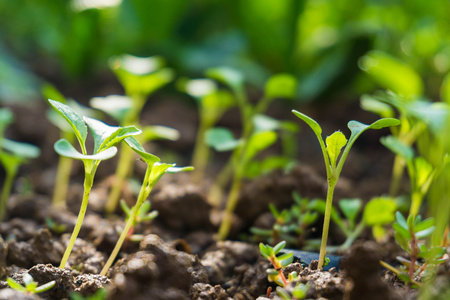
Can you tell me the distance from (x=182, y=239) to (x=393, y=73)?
910 mm

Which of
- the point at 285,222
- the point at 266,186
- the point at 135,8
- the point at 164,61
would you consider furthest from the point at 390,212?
the point at 135,8

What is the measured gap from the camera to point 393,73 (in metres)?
1.47

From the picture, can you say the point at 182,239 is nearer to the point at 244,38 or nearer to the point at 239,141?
the point at 239,141

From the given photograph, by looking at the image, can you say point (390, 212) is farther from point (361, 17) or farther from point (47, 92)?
point (361, 17)

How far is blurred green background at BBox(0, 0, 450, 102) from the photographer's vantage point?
6.63ft

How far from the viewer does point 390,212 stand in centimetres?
104

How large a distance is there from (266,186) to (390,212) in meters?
0.36

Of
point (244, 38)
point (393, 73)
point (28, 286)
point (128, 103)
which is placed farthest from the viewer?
point (244, 38)

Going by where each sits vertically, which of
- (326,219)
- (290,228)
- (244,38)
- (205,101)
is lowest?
(290,228)

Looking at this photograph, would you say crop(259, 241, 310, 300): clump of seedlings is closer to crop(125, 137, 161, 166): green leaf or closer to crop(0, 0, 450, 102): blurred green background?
crop(125, 137, 161, 166): green leaf

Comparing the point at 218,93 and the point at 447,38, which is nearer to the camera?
the point at 218,93

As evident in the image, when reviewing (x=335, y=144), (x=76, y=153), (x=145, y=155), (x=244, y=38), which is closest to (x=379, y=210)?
(x=335, y=144)

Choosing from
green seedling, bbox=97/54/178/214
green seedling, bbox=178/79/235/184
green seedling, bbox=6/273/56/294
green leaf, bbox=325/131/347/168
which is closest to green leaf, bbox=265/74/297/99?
green seedling, bbox=178/79/235/184

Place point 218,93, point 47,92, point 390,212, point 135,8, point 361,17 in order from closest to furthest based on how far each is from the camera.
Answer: point 390,212, point 47,92, point 218,93, point 135,8, point 361,17
